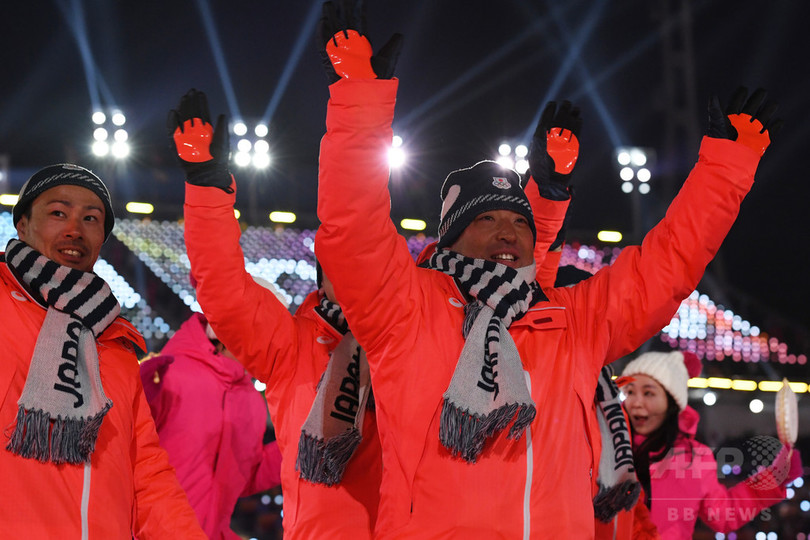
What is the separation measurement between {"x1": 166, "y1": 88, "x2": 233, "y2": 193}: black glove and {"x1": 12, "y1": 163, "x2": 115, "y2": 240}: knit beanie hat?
275 millimetres

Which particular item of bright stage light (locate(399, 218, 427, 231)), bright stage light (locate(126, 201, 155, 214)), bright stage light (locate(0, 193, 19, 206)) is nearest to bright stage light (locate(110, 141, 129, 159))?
bright stage light (locate(126, 201, 155, 214))

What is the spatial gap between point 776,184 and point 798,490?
19.9ft

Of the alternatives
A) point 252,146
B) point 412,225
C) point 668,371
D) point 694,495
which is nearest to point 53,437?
point 668,371

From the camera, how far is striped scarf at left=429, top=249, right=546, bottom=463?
205cm

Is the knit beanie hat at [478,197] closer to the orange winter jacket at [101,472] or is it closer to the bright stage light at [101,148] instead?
the orange winter jacket at [101,472]

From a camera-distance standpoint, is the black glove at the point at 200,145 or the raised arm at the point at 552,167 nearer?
the black glove at the point at 200,145

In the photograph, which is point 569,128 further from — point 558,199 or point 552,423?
point 552,423

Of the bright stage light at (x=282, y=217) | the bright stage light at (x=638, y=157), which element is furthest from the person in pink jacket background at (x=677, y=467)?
the bright stage light at (x=638, y=157)

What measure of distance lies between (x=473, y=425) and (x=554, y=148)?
125 centimetres

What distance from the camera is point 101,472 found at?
2324 mm

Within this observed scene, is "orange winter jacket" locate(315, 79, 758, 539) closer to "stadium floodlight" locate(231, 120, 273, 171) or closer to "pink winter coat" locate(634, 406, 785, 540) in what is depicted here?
"pink winter coat" locate(634, 406, 785, 540)

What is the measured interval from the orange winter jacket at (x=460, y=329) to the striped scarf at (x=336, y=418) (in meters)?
0.51

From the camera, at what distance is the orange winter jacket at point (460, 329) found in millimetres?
2031

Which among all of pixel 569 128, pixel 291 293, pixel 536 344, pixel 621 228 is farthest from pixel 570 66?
pixel 536 344
